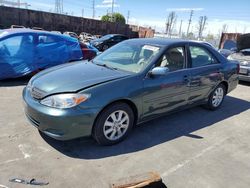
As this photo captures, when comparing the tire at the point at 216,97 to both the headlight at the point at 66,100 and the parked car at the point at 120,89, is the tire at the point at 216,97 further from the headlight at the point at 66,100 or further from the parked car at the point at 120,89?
the headlight at the point at 66,100

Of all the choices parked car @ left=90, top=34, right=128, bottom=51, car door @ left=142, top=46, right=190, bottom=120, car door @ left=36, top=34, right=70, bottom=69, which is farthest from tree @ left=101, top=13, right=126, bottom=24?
car door @ left=142, top=46, right=190, bottom=120

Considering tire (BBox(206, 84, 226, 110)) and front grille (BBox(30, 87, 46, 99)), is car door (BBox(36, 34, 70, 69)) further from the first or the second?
tire (BBox(206, 84, 226, 110))

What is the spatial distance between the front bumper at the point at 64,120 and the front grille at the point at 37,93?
96 mm

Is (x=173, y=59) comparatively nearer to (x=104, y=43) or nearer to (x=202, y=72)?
(x=202, y=72)

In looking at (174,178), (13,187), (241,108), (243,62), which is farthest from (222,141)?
(243,62)

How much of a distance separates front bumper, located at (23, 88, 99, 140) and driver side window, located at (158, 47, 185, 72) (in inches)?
59.3

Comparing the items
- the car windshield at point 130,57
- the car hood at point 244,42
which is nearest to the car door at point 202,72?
the car windshield at point 130,57

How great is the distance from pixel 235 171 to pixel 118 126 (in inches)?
65.0

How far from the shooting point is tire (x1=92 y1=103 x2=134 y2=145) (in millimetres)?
3243

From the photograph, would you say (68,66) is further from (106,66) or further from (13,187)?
(13,187)

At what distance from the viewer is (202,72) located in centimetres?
456

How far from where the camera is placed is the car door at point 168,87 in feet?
12.1

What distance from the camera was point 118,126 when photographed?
3477 mm

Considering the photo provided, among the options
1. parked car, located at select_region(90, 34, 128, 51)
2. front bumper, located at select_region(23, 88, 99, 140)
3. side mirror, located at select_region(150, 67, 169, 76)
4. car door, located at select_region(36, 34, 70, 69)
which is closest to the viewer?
front bumper, located at select_region(23, 88, 99, 140)
